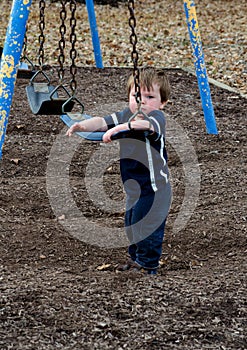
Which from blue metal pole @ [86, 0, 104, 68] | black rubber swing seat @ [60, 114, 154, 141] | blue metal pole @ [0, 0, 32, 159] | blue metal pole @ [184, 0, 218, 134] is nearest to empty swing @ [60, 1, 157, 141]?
black rubber swing seat @ [60, 114, 154, 141]

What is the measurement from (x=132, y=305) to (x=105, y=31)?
33.4 ft

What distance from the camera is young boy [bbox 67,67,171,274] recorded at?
11.6ft

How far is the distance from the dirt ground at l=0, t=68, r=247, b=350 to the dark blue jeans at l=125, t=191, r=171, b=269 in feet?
0.43

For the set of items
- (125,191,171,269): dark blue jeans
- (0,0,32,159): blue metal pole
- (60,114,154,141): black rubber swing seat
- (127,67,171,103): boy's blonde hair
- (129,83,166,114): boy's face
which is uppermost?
(0,0,32,159): blue metal pole

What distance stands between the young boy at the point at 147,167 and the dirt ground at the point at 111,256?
0.22 m

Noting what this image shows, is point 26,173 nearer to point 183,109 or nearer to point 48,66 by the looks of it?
point 183,109

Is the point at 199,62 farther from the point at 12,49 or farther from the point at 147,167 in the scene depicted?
the point at 147,167

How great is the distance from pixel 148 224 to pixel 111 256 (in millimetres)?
502

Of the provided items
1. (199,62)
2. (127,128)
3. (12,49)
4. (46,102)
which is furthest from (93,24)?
(127,128)

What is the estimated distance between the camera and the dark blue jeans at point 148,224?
11.9 ft

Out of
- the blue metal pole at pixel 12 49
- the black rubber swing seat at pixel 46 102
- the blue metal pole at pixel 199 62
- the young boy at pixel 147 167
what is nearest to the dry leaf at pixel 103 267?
the young boy at pixel 147 167

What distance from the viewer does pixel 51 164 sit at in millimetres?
5602

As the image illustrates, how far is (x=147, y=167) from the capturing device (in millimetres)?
3561

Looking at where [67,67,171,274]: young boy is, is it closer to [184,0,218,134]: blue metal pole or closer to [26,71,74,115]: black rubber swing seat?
[26,71,74,115]: black rubber swing seat
